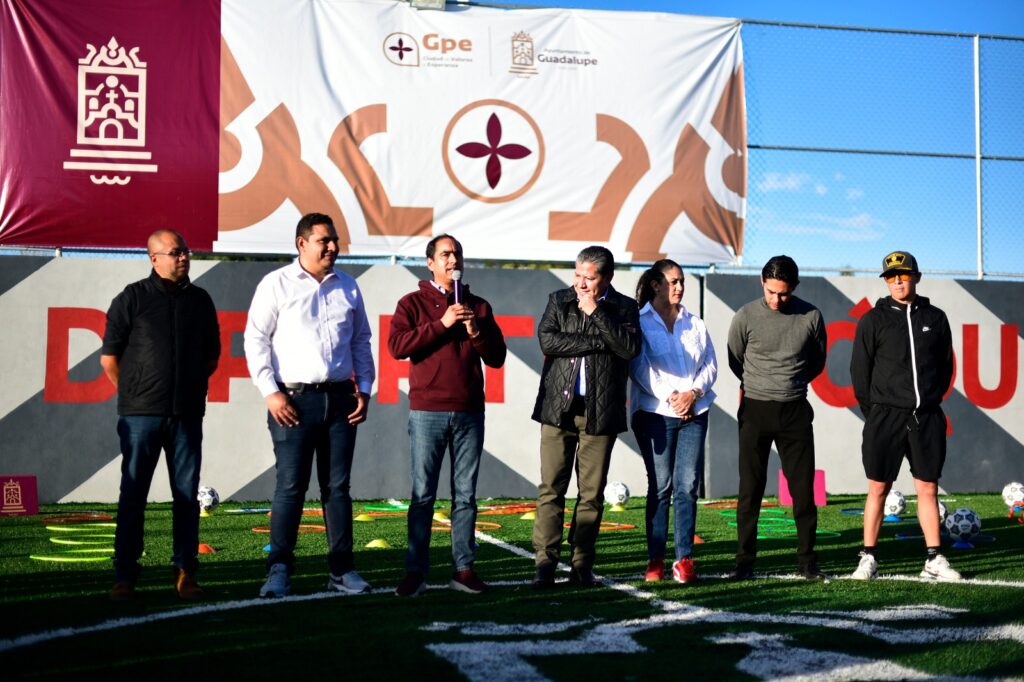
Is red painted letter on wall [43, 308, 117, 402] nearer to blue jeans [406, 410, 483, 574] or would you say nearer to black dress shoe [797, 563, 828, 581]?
blue jeans [406, 410, 483, 574]

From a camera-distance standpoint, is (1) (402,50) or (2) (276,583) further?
(1) (402,50)

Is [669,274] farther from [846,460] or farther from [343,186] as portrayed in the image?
[846,460]

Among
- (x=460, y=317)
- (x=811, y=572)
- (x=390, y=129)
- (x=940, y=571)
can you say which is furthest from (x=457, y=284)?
(x=390, y=129)

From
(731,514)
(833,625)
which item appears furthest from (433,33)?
(833,625)

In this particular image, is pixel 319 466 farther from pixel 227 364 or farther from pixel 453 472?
pixel 227 364

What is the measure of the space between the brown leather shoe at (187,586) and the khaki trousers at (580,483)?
189 cm

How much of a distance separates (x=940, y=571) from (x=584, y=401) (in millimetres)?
2442

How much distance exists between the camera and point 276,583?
5570 millimetres

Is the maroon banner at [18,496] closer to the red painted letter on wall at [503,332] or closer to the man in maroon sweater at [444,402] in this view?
the red painted letter on wall at [503,332]

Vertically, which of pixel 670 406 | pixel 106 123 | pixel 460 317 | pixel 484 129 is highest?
pixel 484 129

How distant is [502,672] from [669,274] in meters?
3.27

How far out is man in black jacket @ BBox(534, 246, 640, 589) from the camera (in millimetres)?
6125

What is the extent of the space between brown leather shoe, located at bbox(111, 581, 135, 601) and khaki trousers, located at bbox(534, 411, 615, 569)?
2.22m

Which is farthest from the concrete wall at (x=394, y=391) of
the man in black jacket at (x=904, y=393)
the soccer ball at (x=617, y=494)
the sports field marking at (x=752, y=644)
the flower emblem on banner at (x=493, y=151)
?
the sports field marking at (x=752, y=644)
